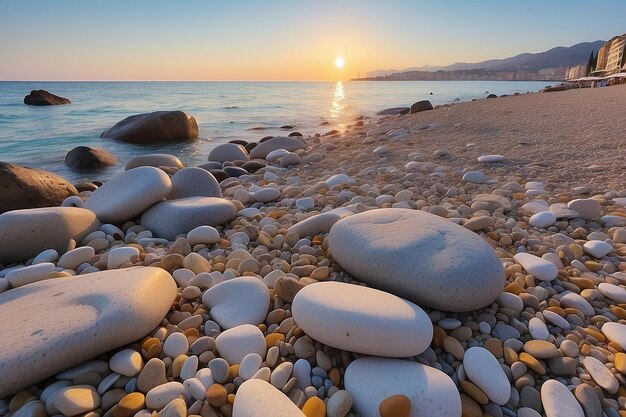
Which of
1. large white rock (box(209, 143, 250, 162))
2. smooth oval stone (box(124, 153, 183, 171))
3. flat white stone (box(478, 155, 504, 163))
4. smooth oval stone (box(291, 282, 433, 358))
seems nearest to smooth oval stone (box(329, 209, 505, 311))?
smooth oval stone (box(291, 282, 433, 358))

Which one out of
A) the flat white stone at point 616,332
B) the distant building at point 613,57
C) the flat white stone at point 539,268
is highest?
the distant building at point 613,57

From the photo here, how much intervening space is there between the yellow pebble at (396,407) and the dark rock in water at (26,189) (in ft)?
11.7

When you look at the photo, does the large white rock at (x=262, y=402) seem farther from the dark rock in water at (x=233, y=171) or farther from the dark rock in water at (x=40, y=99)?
the dark rock in water at (x=40, y=99)

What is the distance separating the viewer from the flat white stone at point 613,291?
1714 millimetres

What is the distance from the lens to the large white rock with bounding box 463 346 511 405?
125 centimetres

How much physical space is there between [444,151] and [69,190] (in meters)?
4.38

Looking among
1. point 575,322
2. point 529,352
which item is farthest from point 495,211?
point 529,352

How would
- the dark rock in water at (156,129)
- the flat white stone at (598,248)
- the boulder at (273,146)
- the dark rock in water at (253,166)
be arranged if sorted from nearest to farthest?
1. the flat white stone at (598,248)
2. the dark rock in water at (253,166)
3. the boulder at (273,146)
4. the dark rock in water at (156,129)

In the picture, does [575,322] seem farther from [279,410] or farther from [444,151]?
[444,151]

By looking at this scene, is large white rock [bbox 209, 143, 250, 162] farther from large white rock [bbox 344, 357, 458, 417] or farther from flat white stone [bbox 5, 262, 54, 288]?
large white rock [bbox 344, 357, 458, 417]

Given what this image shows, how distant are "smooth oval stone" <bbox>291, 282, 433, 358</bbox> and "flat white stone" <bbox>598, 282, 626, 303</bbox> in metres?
0.99

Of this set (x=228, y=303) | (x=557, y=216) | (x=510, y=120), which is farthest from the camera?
(x=510, y=120)

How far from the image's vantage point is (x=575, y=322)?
5.24ft

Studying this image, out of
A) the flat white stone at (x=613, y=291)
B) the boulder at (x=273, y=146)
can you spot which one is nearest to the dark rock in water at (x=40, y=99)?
the boulder at (x=273, y=146)
